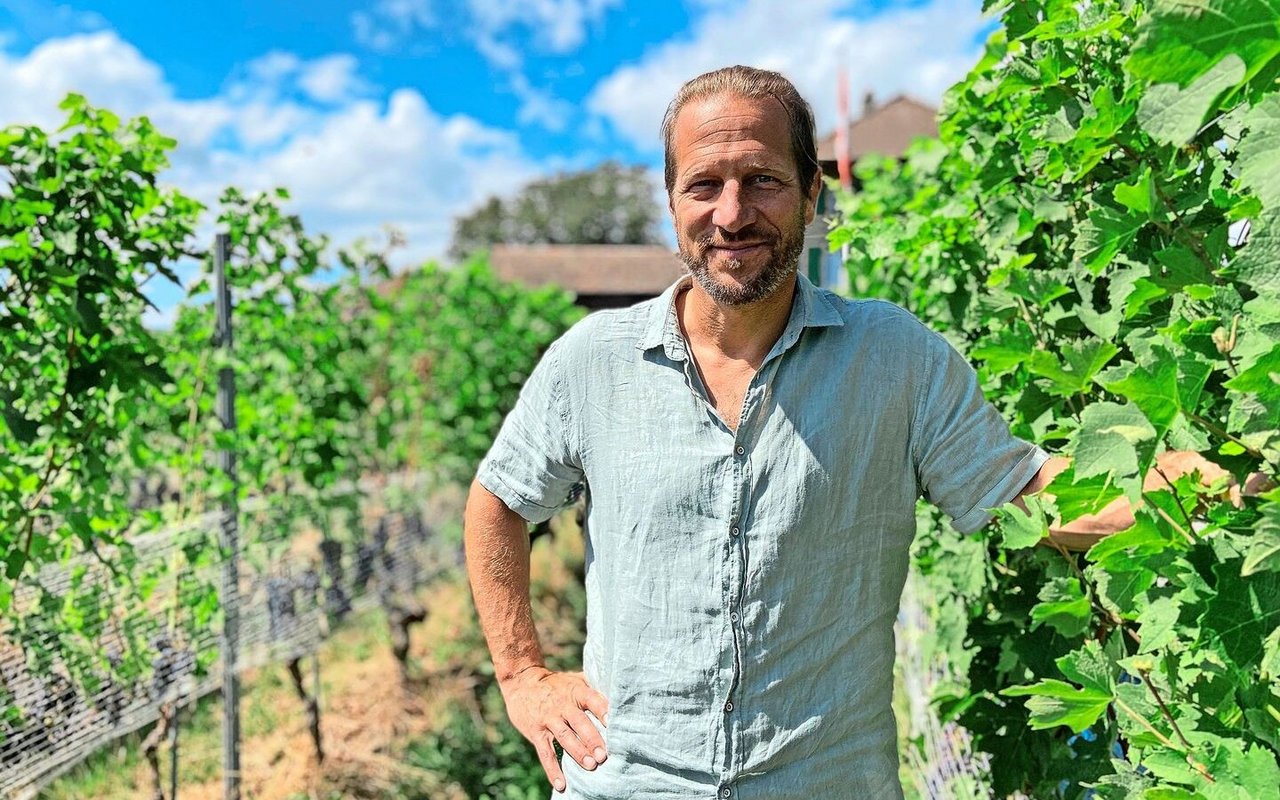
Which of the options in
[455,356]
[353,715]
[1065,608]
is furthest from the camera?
[455,356]

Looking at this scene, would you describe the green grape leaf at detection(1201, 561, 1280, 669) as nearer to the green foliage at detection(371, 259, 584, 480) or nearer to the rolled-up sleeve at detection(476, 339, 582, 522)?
the rolled-up sleeve at detection(476, 339, 582, 522)

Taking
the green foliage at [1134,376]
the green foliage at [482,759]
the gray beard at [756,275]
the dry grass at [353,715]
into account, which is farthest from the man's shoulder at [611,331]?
the dry grass at [353,715]

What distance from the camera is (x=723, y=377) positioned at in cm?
191

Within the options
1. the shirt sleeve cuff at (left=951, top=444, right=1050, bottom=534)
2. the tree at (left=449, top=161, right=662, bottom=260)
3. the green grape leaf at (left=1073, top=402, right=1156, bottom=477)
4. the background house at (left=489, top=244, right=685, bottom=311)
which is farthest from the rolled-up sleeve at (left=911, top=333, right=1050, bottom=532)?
the tree at (left=449, top=161, right=662, bottom=260)

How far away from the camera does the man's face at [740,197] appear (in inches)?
70.2

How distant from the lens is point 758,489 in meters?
1.79

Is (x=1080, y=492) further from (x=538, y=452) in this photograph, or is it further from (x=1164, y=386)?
(x=538, y=452)

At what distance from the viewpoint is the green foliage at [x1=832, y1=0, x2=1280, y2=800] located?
0.90 metres

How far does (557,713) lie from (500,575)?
0.30m

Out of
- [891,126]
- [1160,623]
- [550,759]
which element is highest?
[891,126]

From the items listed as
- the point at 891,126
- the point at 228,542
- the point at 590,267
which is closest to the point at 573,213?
the point at 590,267

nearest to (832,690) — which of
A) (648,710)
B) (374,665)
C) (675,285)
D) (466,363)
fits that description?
(648,710)

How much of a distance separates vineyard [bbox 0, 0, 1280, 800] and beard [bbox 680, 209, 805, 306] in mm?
367

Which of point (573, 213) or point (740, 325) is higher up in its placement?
point (573, 213)
